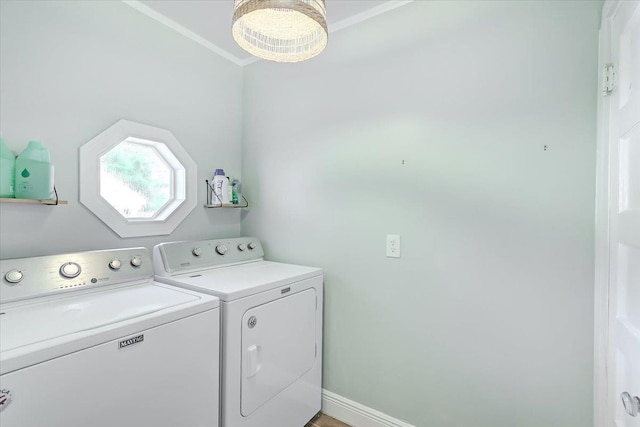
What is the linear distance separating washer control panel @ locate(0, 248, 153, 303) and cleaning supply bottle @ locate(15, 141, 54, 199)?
304 millimetres

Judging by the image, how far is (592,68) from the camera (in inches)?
50.3

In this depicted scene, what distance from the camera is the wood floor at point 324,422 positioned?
1877 mm

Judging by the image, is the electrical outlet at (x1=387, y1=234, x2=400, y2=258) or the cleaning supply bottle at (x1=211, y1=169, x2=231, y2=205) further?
the cleaning supply bottle at (x1=211, y1=169, x2=231, y2=205)

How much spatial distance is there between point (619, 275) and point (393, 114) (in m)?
1.25

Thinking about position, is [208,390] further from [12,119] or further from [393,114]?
[393,114]

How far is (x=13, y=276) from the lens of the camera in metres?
1.22

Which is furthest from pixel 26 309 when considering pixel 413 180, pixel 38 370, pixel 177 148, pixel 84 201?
pixel 413 180

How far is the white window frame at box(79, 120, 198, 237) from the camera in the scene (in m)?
1.64

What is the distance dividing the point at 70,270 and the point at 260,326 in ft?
A: 2.97

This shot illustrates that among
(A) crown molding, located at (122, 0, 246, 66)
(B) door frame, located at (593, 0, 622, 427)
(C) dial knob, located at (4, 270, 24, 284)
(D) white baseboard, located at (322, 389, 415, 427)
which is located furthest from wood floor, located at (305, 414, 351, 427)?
(A) crown molding, located at (122, 0, 246, 66)

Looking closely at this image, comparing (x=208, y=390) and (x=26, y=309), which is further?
(x=208, y=390)

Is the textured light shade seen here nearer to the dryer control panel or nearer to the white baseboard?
the dryer control panel

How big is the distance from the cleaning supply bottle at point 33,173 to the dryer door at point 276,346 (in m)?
1.11

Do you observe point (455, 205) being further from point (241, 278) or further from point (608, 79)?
point (241, 278)
